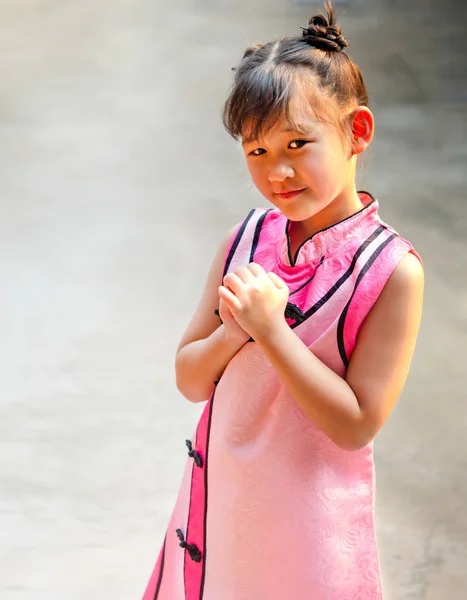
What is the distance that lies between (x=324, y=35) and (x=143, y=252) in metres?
2.09

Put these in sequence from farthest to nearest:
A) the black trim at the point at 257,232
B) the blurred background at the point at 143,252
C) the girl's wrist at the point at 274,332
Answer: the blurred background at the point at 143,252 < the black trim at the point at 257,232 < the girl's wrist at the point at 274,332

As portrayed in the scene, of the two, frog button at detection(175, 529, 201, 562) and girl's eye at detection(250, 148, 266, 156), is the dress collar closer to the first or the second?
girl's eye at detection(250, 148, 266, 156)

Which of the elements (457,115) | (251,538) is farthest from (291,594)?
(457,115)

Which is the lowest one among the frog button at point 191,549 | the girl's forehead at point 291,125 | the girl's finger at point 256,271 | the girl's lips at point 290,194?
the frog button at point 191,549

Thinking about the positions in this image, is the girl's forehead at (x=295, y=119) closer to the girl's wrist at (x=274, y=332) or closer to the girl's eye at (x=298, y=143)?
the girl's eye at (x=298, y=143)

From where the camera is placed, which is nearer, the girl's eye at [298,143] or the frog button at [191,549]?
the girl's eye at [298,143]

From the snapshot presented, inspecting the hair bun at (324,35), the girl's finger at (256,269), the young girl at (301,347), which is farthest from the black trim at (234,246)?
the hair bun at (324,35)

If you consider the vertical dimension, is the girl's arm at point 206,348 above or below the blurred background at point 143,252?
below

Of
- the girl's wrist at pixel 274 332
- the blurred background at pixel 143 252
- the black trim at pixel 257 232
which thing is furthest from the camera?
the blurred background at pixel 143 252

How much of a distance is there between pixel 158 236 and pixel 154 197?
22 cm

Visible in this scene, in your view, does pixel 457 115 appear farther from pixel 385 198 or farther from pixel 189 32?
pixel 189 32

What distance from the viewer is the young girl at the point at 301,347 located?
0.88 m

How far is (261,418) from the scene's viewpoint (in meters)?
0.95

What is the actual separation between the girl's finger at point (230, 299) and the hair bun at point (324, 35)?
0.27 metres
